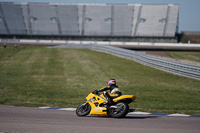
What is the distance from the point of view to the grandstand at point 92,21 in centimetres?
7331

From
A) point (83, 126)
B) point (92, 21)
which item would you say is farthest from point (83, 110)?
point (92, 21)

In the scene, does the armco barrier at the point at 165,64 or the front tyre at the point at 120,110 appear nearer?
the front tyre at the point at 120,110

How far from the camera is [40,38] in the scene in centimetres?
Result: 7438

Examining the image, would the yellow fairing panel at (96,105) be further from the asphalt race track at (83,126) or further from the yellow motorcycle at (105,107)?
the asphalt race track at (83,126)

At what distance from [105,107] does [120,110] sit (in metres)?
0.59

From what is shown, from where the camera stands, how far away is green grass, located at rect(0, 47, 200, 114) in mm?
13734

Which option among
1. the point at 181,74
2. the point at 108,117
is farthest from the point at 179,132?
the point at 181,74

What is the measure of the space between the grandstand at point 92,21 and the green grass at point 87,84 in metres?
46.4

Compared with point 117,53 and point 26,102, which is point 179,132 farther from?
point 117,53

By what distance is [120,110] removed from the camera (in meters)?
9.23

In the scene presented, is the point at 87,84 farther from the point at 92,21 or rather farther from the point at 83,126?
the point at 92,21

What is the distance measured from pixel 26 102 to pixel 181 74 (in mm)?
13559

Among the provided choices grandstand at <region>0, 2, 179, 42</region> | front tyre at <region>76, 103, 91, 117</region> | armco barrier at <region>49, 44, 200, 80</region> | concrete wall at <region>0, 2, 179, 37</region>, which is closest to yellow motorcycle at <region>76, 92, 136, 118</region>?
front tyre at <region>76, 103, 91, 117</region>

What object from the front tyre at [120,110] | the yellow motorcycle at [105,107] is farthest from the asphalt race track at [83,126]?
the yellow motorcycle at [105,107]
